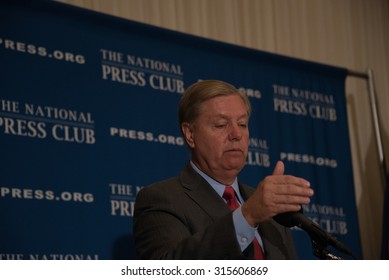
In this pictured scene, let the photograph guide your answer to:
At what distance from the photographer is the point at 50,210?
456 cm

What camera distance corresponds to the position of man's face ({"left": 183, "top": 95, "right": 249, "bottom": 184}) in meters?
3.18

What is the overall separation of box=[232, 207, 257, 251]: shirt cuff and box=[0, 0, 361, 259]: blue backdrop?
2.02 metres

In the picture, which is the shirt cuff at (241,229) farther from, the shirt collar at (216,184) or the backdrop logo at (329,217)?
the backdrop logo at (329,217)

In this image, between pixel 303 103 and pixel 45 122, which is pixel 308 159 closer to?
pixel 303 103

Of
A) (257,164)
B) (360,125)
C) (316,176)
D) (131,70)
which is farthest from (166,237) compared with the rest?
(360,125)

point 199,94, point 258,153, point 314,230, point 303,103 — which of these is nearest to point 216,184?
point 199,94

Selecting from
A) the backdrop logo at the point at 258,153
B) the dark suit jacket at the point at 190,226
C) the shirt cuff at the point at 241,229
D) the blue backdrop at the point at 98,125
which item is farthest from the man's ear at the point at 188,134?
the backdrop logo at the point at 258,153

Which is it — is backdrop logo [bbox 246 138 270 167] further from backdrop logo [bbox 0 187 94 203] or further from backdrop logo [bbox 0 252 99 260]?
backdrop logo [bbox 0 252 99 260]

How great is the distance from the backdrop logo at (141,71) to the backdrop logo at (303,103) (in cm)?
89

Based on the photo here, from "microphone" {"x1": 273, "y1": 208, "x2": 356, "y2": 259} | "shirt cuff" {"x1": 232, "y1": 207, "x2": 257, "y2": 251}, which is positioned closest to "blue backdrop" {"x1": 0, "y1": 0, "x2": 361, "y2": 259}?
"shirt cuff" {"x1": 232, "y1": 207, "x2": 257, "y2": 251}

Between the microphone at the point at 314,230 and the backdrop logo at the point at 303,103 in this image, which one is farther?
the backdrop logo at the point at 303,103

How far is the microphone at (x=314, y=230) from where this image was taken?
256 centimetres

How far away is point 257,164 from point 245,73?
0.67 m

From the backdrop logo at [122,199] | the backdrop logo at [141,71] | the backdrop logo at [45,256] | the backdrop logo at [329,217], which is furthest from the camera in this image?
the backdrop logo at [329,217]
